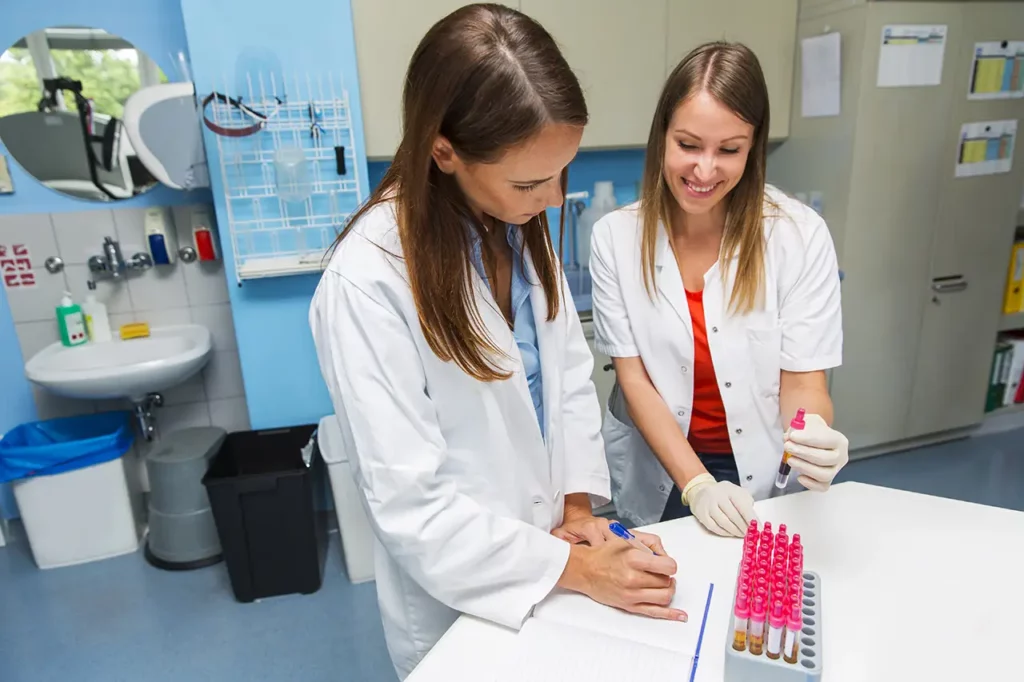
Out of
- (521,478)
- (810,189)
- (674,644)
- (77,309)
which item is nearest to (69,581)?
(77,309)

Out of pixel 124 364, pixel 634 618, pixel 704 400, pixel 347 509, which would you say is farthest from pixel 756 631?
pixel 124 364

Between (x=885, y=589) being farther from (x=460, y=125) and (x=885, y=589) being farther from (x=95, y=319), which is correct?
(x=95, y=319)

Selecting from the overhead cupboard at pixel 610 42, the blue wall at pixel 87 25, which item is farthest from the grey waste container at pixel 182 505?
the overhead cupboard at pixel 610 42

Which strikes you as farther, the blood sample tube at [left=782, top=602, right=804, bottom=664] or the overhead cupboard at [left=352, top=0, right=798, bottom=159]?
the overhead cupboard at [left=352, top=0, right=798, bottom=159]

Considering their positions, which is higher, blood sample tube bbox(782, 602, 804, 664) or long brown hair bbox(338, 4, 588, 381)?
long brown hair bbox(338, 4, 588, 381)

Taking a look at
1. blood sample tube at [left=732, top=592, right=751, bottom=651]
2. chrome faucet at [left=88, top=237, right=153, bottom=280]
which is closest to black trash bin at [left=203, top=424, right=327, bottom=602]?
chrome faucet at [left=88, top=237, right=153, bottom=280]

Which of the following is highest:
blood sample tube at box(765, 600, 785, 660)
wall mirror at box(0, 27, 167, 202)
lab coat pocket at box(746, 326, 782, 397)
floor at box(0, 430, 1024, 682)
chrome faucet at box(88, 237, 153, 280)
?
wall mirror at box(0, 27, 167, 202)

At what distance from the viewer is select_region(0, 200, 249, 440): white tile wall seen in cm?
218

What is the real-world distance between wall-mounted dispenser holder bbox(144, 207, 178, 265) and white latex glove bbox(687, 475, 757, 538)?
6.36 ft

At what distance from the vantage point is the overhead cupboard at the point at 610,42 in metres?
1.97

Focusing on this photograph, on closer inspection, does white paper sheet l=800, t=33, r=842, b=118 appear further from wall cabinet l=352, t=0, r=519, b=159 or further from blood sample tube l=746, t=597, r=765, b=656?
blood sample tube l=746, t=597, r=765, b=656

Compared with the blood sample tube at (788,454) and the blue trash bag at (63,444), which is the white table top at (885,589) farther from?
the blue trash bag at (63,444)

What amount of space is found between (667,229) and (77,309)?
194cm

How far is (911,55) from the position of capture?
228cm
